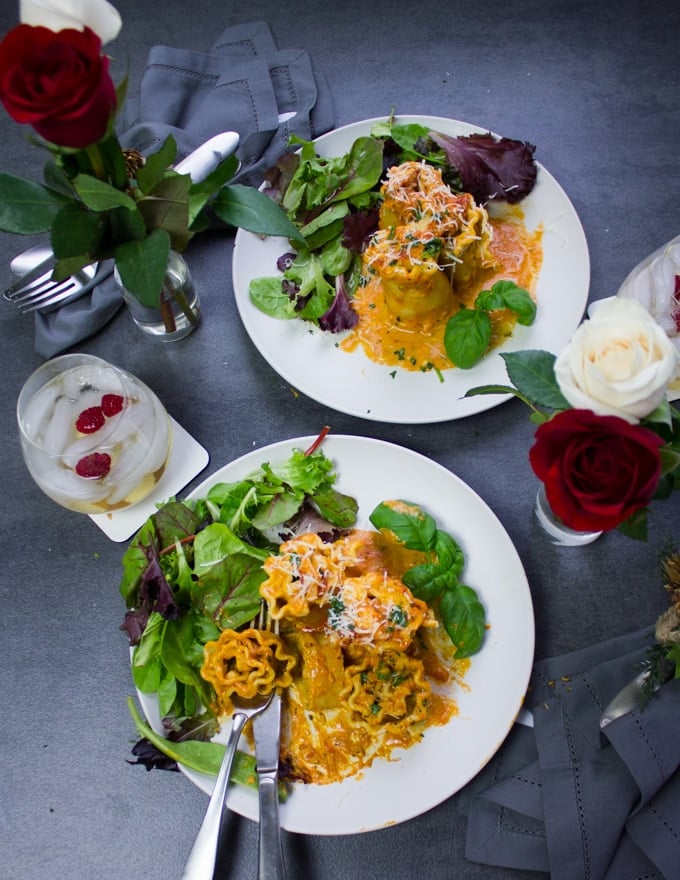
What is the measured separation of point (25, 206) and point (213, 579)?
0.55 metres

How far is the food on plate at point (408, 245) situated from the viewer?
1.17m

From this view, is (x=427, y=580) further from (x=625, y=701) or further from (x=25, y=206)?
(x=25, y=206)

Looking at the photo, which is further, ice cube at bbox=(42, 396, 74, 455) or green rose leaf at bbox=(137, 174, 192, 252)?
ice cube at bbox=(42, 396, 74, 455)

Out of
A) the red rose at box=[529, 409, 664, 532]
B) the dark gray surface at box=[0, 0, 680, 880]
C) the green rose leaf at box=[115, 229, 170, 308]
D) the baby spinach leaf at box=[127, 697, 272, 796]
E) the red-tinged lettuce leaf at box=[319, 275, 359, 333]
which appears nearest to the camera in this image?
the red rose at box=[529, 409, 664, 532]

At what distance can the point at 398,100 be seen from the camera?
147cm

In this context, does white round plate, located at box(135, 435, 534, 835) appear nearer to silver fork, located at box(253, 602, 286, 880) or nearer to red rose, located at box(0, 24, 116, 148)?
silver fork, located at box(253, 602, 286, 880)

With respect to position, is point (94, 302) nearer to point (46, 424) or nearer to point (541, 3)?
point (46, 424)

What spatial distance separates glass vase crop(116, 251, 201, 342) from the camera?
1.20m

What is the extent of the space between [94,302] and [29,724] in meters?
0.72

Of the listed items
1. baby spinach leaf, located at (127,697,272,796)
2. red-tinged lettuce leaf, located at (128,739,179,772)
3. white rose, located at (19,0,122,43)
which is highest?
white rose, located at (19,0,122,43)

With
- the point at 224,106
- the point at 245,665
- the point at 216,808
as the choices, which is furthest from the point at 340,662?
the point at 224,106

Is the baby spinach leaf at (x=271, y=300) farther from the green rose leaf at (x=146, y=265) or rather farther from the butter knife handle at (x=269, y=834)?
the butter knife handle at (x=269, y=834)

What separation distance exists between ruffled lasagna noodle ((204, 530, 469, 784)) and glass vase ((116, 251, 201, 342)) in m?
0.48

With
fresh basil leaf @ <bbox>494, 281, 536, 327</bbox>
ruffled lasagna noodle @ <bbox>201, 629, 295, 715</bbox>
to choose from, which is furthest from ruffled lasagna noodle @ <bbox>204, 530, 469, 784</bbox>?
fresh basil leaf @ <bbox>494, 281, 536, 327</bbox>
